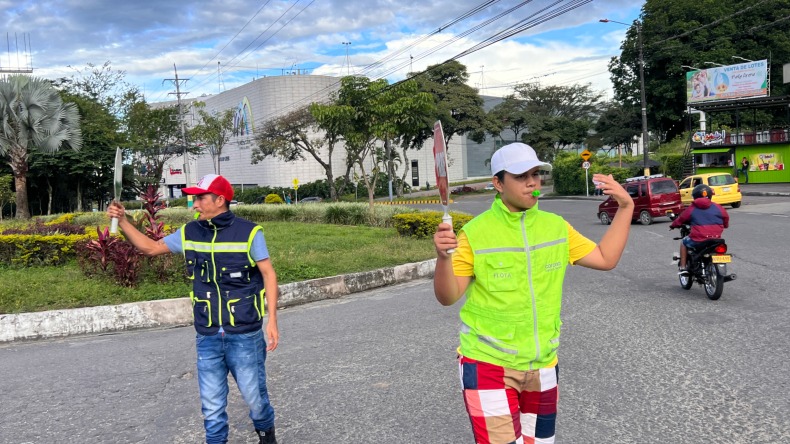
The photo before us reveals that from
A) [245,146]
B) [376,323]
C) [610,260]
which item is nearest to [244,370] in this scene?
[610,260]

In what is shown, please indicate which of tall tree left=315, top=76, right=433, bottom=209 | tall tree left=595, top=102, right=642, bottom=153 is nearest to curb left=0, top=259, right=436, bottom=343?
tall tree left=315, top=76, right=433, bottom=209

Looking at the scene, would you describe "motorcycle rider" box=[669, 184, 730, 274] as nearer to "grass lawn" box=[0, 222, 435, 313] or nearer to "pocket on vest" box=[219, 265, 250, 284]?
"grass lawn" box=[0, 222, 435, 313]

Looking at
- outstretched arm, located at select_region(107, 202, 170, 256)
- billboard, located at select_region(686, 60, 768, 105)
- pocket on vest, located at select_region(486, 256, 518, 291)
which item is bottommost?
pocket on vest, located at select_region(486, 256, 518, 291)

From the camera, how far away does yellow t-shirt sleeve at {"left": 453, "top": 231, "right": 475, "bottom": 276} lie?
2.57 metres

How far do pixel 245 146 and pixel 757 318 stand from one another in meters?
72.9

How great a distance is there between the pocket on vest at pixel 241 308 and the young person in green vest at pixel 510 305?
4.66 feet

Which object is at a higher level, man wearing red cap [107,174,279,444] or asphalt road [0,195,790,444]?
man wearing red cap [107,174,279,444]

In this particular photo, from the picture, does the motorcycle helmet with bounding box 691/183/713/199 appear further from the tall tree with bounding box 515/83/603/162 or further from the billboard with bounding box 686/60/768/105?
the tall tree with bounding box 515/83/603/162

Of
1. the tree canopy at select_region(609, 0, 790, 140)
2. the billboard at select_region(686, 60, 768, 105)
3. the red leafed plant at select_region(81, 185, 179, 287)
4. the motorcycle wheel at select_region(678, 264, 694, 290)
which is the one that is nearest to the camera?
the motorcycle wheel at select_region(678, 264, 694, 290)

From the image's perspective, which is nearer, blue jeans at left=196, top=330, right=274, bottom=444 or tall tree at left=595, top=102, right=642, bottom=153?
blue jeans at left=196, top=330, right=274, bottom=444

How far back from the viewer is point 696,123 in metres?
49.8

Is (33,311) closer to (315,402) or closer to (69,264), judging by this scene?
(69,264)

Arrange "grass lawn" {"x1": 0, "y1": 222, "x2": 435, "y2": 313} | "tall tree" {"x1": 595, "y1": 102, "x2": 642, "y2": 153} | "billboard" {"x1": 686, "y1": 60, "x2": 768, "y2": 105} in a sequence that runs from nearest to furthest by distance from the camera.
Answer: "grass lawn" {"x1": 0, "y1": 222, "x2": 435, "y2": 313} < "billboard" {"x1": 686, "y1": 60, "x2": 768, "y2": 105} < "tall tree" {"x1": 595, "y1": 102, "x2": 642, "y2": 153}

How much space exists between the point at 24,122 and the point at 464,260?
89.9 ft
